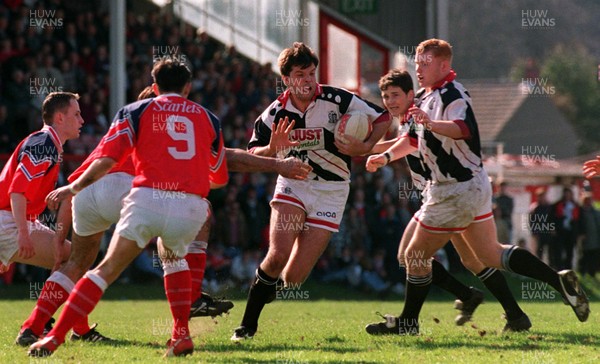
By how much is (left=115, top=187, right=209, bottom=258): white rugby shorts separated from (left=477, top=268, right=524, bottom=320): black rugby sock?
10.2ft

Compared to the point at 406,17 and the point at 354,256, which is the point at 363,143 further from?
the point at 406,17

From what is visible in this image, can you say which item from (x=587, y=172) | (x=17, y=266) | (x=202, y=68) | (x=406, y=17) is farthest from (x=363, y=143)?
(x=406, y=17)

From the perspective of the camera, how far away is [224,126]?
1933 centimetres

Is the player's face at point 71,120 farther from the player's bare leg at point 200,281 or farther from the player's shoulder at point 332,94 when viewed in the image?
the player's shoulder at point 332,94

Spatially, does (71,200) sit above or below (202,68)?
below

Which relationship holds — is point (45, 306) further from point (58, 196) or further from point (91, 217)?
point (58, 196)

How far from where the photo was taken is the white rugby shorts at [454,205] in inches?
327

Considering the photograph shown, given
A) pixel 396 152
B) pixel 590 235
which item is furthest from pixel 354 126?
pixel 590 235

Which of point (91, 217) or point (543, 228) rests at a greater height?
point (91, 217)

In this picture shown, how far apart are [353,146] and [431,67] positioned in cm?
85

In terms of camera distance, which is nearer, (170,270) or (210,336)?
(170,270)

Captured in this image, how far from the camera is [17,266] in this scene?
53.5ft

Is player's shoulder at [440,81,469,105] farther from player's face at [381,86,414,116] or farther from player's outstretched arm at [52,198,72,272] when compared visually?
player's outstretched arm at [52,198,72,272]

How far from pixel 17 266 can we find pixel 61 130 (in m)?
8.54
